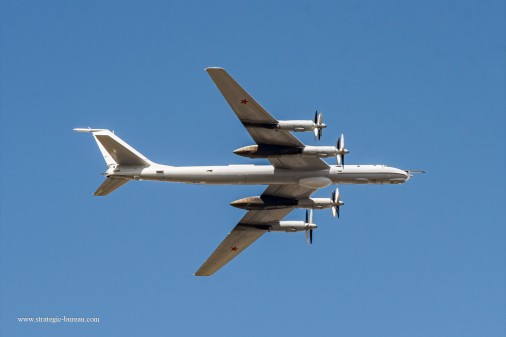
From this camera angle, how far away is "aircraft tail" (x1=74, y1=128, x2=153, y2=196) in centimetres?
5797

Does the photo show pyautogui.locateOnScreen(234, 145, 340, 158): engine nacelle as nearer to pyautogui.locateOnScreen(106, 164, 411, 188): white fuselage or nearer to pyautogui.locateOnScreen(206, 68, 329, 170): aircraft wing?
pyautogui.locateOnScreen(206, 68, 329, 170): aircraft wing

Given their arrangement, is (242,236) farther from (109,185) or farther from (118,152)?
(118,152)

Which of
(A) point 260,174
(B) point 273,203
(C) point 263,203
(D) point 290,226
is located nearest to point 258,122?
(A) point 260,174

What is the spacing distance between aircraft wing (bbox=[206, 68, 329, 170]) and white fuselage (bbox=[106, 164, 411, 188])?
585mm

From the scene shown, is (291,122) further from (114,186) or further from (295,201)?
(114,186)

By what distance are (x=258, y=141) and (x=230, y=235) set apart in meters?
9.50

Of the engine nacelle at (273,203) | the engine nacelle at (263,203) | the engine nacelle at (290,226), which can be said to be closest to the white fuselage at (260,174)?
the engine nacelle at (273,203)

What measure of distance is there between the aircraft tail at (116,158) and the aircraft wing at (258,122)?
298 inches

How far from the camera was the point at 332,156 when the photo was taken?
55812mm

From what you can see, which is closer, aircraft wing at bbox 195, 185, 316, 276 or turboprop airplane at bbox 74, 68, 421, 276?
turboprop airplane at bbox 74, 68, 421, 276

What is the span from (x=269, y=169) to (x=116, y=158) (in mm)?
9622

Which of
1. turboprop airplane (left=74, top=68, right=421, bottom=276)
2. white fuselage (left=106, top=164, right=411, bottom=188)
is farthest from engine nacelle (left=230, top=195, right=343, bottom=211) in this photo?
white fuselage (left=106, top=164, right=411, bottom=188)

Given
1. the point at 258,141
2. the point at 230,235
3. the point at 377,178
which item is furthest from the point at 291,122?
the point at 230,235

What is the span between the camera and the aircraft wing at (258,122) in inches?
2050
